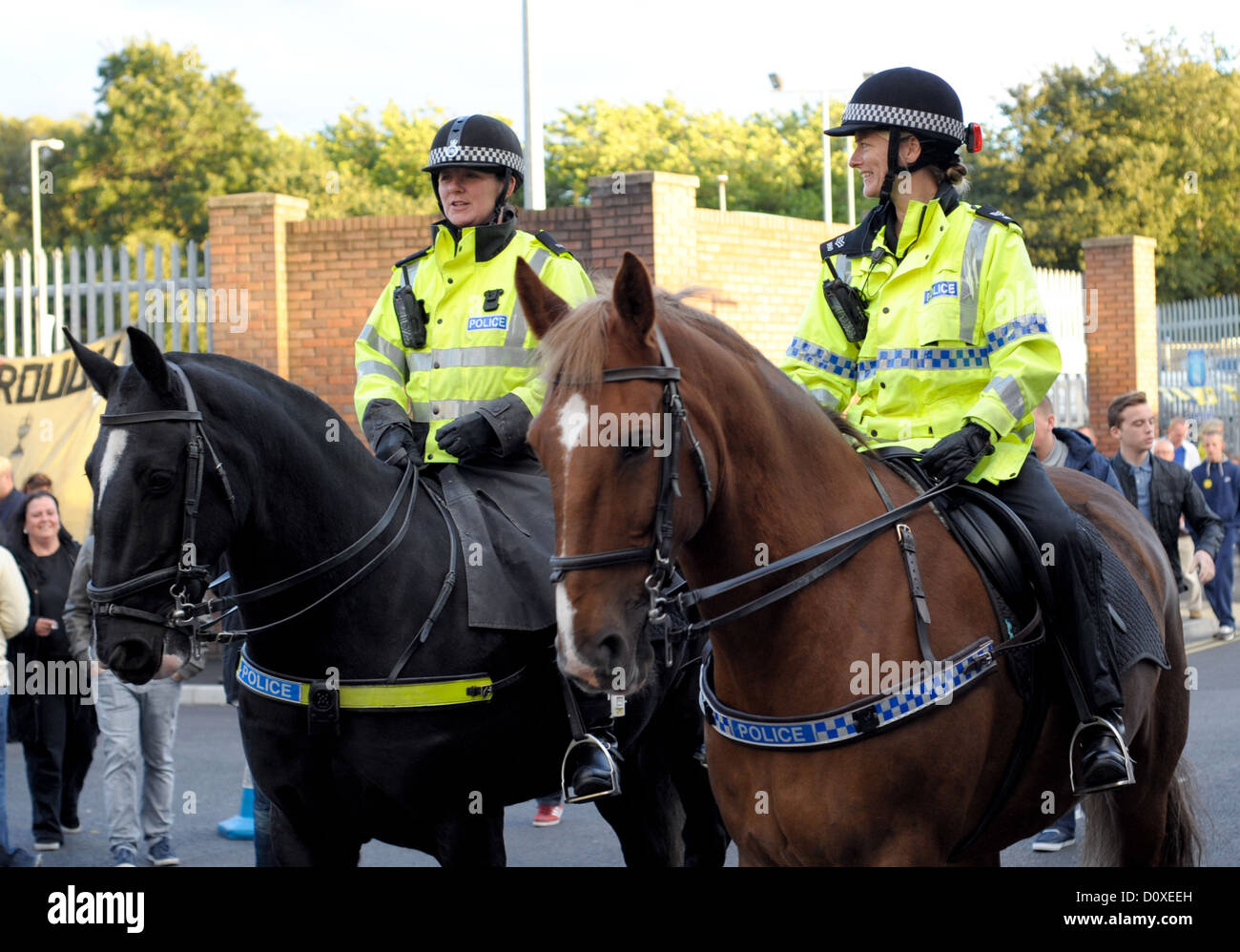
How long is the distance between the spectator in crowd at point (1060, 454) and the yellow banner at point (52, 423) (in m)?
9.45

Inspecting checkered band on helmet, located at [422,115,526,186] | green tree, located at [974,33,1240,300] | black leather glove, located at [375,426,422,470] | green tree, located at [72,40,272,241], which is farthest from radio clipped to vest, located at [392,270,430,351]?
green tree, located at [72,40,272,241]

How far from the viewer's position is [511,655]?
4.38 m

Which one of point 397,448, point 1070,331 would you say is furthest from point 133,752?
point 1070,331

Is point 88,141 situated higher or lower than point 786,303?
higher

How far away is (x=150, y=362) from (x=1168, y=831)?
11.8 feet

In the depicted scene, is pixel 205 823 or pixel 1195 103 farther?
pixel 1195 103

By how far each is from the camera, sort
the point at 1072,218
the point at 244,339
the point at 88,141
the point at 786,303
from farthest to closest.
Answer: the point at 88,141, the point at 1072,218, the point at 786,303, the point at 244,339

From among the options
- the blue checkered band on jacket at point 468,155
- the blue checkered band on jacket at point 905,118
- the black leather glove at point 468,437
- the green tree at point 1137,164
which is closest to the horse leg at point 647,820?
the black leather glove at point 468,437

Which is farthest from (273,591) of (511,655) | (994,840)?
(994,840)

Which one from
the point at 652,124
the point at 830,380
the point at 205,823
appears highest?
the point at 652,124

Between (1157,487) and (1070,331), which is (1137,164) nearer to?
(1070,331)

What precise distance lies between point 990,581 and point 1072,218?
114 feet
